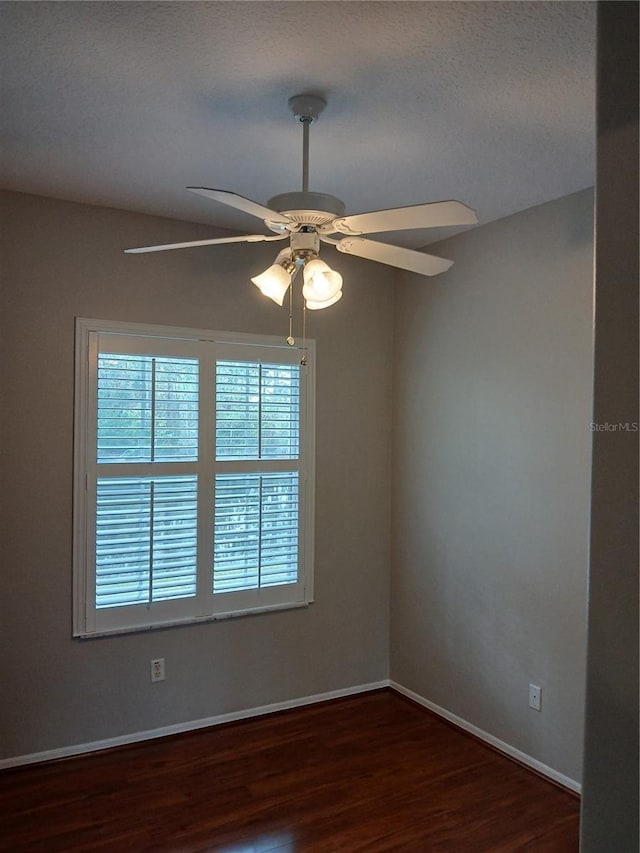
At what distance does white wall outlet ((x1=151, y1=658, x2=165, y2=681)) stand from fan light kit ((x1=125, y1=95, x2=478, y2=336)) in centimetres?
202

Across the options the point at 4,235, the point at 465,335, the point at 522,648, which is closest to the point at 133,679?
the point at 522,648

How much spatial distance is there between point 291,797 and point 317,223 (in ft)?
7.93

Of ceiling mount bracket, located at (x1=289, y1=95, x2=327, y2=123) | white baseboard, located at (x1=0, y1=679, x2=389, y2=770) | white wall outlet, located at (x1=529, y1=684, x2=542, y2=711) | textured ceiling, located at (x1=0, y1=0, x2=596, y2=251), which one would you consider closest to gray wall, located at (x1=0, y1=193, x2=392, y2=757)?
white baseboard, located at (x1=0, y1=679, x2=389, y2=770)

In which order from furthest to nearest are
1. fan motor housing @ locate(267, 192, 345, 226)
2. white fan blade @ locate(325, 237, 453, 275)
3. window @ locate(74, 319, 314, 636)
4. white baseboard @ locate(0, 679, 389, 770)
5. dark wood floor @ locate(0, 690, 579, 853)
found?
window @ locate(74, 319, 314, 636) < white baseboard @ locate(0, 679, 389, 770) < dark wood floor @ locate(0, 690, 579, 853) < white fan blade @ locate(325, 237, 453, 275) < fan motor housing @ locate(267, 192, 345, 226)

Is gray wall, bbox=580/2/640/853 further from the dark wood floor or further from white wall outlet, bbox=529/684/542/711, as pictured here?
white wall outlet, bbox=529/684/542/711

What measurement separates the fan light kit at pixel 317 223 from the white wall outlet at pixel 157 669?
6.61 ft

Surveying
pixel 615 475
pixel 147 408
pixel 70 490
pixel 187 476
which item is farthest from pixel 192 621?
pixel 615 475

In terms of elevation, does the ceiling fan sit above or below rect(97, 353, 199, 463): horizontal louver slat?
above

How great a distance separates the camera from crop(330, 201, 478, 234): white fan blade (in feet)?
6.04

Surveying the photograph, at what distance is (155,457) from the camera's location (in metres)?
3.29

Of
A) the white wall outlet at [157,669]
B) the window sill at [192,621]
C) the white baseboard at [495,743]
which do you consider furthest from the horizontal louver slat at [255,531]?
the white baseboard at [495,743]

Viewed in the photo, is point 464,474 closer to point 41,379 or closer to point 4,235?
point 41,379

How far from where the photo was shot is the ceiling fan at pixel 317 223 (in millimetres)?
1904

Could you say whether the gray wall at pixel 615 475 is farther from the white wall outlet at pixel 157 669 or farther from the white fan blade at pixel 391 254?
the white wall outlet at pixel 157 669
